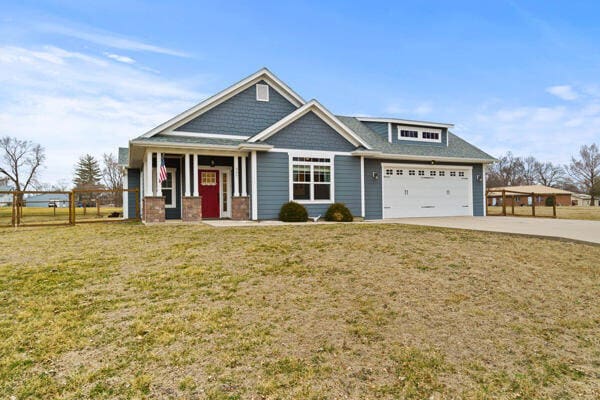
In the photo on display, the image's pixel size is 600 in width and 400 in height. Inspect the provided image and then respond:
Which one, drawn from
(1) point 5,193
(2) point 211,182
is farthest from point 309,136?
(1) point 5,193

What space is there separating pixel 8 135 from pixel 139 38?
43189 millimetres

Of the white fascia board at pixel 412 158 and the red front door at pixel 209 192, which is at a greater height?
the white fascia board at pixel 412 158

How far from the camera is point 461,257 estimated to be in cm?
→ 667

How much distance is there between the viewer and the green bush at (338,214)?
13362mm

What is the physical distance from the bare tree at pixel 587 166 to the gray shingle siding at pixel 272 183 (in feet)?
200

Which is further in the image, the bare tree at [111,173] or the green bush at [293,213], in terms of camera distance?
the bare tree at [111,173]

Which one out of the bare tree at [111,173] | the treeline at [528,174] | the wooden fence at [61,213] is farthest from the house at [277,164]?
the treeline at [528,174]

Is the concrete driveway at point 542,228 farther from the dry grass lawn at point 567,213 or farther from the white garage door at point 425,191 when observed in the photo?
the dry grass lawn at point 567,213

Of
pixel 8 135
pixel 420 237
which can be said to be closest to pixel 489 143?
pixel 420 237

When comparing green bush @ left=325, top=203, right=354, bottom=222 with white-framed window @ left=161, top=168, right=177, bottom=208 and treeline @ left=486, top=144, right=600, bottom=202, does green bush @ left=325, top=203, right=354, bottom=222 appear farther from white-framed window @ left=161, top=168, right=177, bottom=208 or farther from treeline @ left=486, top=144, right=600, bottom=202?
treeline @ left=486, top=144, right=600, bottom=202

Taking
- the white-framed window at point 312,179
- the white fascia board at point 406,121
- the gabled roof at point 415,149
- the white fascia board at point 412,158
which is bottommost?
the white-framed window at point 312,179

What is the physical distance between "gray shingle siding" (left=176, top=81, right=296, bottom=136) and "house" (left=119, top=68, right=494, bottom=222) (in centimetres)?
4

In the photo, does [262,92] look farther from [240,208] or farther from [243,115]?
[240,208]

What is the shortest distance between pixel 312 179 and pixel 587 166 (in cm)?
6344
